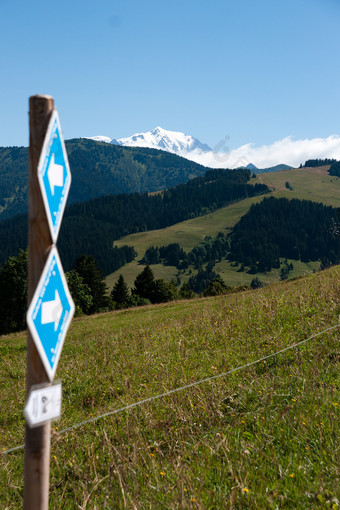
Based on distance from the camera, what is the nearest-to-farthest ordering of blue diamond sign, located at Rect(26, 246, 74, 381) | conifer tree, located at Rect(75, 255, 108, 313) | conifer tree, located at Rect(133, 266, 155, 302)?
blue diamond sign, located at Rect(26, 246, 74, 381) < conifer tree, located at Rect(75, 255, 108, 313) < conifer tree, located at Rect(133, 266, 155, 302)

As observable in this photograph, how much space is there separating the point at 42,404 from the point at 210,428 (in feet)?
11.2

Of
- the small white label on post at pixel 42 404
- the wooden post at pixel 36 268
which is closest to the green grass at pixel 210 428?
the wooden post at pixel 36 268

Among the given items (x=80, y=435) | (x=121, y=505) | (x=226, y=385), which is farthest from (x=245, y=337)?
(x=121, y=505)

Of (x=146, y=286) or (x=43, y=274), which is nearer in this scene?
(x=43, y=274)

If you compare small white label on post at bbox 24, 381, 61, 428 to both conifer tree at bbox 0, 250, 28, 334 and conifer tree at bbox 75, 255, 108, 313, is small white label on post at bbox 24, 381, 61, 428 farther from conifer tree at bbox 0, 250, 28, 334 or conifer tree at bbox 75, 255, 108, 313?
conifer tree at bbox 75, 255, 108, 313

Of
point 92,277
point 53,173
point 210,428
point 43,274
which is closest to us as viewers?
point 43,274

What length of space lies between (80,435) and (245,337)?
5.39m

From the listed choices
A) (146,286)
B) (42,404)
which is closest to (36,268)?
(42,404)

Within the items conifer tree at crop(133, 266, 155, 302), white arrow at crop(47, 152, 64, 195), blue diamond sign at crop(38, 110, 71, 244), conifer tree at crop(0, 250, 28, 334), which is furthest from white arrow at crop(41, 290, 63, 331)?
conifer tree at crop(133, 266, 155, 302)

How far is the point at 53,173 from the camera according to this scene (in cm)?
255

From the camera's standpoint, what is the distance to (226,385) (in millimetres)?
6914

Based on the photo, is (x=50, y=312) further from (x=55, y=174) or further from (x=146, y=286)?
(x=146, y=286)

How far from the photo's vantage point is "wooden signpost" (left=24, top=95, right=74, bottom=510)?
2469 mm

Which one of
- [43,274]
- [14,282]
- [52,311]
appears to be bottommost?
[14,282]
